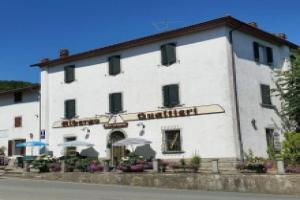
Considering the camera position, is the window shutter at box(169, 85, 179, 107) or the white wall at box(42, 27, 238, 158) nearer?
the white wall at box(42, 27, 238, 158)

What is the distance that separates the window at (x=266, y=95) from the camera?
27.3 metres

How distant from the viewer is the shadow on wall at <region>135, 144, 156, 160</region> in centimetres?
2742

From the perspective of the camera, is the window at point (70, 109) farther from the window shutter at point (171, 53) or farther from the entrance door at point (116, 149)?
the window shutter at point (171, 53)

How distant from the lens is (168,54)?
89.4 ft

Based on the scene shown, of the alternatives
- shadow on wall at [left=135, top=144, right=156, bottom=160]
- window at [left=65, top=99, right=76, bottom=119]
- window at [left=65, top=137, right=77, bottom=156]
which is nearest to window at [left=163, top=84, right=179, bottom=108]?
shadow on wall at [left=135, top=144, right=156, bottom=160]

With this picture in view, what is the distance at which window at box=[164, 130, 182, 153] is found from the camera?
1045 inches

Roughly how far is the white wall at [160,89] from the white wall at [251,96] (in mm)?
1214

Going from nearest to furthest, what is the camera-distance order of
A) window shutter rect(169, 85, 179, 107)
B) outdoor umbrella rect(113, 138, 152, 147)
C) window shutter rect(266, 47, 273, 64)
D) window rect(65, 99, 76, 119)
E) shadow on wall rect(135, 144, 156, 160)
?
1. outdoor umbrella rect(113, 138, 152, 147)
2. window shutter rect(169, 85, 179, 107)
3. shadow on wall rect(135, 144, 156, 160)
4. window shutter rect(266, 47, 273, 64)
5. window rect(65, 99, 76, 119)

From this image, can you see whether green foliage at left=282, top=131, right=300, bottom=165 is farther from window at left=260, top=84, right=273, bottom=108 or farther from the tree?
window at left=260, top=84, right=273, bottom=108

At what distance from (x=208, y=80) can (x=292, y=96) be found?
571 centimetres

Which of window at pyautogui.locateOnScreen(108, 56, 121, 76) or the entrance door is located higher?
window at pyautogui.locateOnScreen(108, 56, 121, 76)

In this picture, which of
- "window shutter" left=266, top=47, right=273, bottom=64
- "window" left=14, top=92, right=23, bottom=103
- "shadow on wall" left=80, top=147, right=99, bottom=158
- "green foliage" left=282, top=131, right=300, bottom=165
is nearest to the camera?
"green foliage" left=282, top=131, right=300, bottom=165

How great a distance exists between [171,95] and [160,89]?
36.2 inches

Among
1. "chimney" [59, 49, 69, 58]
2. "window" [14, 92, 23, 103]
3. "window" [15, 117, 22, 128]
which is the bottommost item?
"window" [15, 117, 22, 128]
